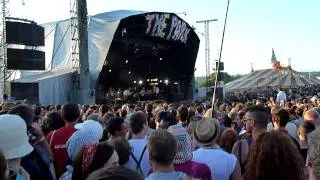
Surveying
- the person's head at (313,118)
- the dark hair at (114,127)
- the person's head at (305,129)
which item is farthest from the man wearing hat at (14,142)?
the person's head at (313,118)

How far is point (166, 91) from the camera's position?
3484cm

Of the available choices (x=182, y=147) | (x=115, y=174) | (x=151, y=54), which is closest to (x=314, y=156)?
(x=115, y=174)

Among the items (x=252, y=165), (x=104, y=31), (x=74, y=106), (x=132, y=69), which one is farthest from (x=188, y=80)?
(x=252, y=165)

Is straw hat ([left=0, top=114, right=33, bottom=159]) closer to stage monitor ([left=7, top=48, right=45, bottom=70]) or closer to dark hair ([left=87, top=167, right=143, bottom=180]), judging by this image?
dark hair ([left=87, top=167, right=143, bottom=180])

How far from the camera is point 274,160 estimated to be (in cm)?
271

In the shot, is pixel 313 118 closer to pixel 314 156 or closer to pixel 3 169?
pixel 314 156

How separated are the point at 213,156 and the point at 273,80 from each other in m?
32.4

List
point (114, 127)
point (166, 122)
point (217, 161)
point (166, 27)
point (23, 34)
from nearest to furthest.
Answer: point (217, 161)
point (114, 127)
point (166, 122)
point (23, 34)
point (166, 27)

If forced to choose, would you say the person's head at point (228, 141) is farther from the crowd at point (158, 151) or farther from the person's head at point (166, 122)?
the person's head at point (166, 122)

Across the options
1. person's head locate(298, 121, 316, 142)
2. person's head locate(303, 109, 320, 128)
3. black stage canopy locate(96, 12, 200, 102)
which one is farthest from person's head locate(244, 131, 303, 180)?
black stage canopy locate(96, 12, 200, 102)

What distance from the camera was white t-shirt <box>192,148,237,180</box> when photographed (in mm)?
3924

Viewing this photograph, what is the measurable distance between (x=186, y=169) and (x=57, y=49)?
2604 cm

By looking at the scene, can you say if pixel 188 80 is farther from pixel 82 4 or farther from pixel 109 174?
pixel 109 174

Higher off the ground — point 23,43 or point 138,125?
point 23,43
